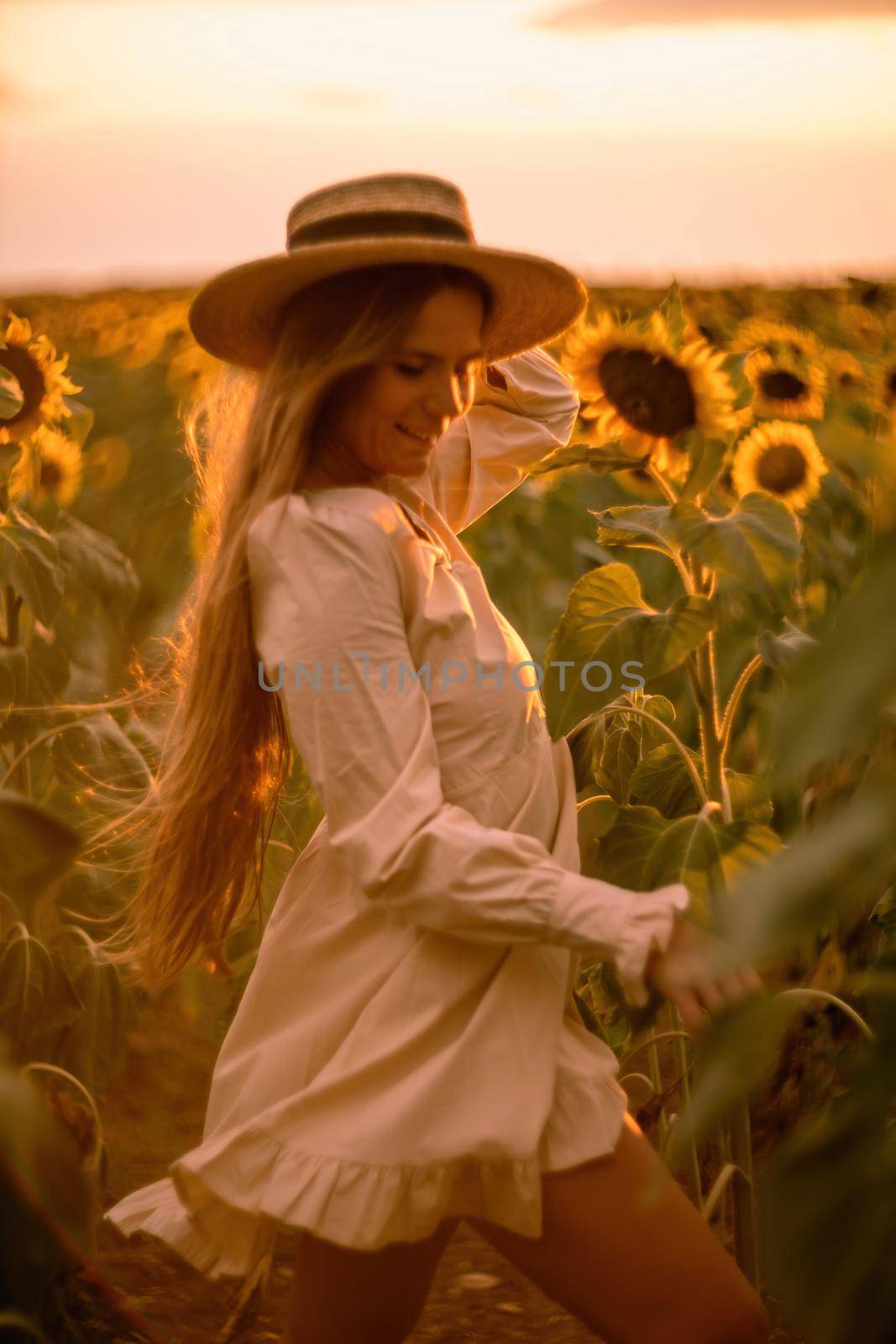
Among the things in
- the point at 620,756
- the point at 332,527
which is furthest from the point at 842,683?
the point at 620,756

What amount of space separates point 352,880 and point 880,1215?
654mm

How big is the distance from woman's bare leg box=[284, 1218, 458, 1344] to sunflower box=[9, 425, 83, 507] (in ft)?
3.72

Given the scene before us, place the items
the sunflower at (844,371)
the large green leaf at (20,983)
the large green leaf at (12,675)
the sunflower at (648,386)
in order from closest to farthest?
the sunflower at (648,386) → the large green leaf at (20,983) → the large green leaf at (12,675) → the sunflower at (844,371)

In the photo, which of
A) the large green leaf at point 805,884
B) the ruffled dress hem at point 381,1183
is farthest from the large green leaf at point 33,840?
the ruffled dress hem at point 381,1183

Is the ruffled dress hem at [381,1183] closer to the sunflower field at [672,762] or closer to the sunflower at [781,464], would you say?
the sunflower field at [672,762]

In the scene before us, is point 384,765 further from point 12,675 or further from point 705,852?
point 12,675

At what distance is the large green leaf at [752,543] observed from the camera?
53.1 inches

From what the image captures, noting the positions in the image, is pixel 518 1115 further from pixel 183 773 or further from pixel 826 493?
pixel 826 493

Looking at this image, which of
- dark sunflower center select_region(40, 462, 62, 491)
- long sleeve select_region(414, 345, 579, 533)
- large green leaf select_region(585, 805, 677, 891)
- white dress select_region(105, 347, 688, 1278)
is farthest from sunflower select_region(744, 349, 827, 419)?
white dress select_region(105, 347, 688, 1278)

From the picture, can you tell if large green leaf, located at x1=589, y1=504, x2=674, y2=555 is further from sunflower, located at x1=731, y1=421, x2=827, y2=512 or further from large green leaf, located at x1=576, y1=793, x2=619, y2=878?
sunflower, located at x1=731, y1=421, x2=827, y2=512

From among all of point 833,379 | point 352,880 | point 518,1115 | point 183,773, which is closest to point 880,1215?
point 518,1115

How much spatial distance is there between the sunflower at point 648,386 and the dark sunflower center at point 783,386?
0.62m

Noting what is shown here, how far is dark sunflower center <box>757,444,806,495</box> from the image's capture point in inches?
80.5

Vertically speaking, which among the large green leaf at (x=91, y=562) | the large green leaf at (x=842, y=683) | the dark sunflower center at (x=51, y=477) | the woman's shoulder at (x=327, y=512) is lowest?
the large green leaf at (x=91, y=562)
